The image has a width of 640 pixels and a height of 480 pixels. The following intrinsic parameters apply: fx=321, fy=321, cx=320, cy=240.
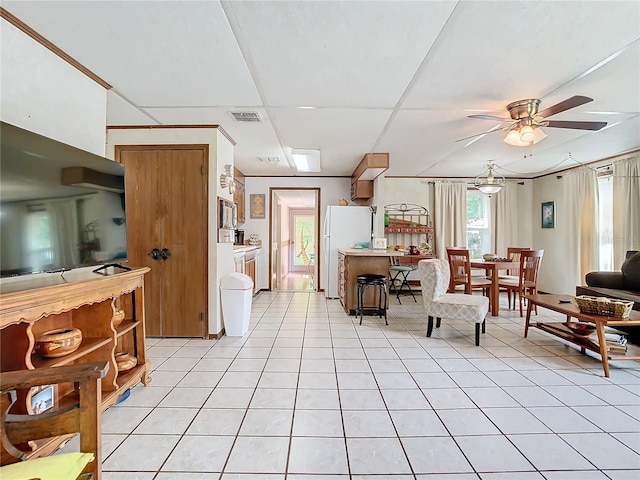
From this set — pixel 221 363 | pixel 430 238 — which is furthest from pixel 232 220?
pixel 430 238

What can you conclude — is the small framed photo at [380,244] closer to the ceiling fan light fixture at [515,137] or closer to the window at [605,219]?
the ceiling fan light fixture at [515,137]

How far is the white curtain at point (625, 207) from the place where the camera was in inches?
172

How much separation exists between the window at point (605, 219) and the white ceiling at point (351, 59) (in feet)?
5.86

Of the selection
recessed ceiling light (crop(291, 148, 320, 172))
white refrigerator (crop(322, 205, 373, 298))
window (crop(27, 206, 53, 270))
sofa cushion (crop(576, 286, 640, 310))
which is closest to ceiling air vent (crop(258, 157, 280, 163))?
recessed ceiling light (crop(291, 148, 320, 172))

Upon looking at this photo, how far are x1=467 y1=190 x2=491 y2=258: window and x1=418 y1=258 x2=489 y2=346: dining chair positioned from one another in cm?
337

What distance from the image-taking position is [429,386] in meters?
2.44

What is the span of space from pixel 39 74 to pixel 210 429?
235 cm

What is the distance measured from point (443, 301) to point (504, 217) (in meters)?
4.10

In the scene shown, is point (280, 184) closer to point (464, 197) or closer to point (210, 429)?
point (464, 197)

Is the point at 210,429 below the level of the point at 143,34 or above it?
below

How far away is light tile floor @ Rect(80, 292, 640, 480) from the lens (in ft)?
5.25

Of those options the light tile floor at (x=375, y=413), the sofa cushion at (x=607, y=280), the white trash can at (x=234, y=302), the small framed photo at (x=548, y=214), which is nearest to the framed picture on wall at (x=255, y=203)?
the white trash can at (x=234, y=302)

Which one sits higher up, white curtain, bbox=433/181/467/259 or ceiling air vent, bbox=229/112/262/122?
ceiling air vent, bbox=229/112/262/122

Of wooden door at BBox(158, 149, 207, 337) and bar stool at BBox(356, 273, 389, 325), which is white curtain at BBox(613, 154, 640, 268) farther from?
wooden door at BBox(158, 149, 207, 337)
